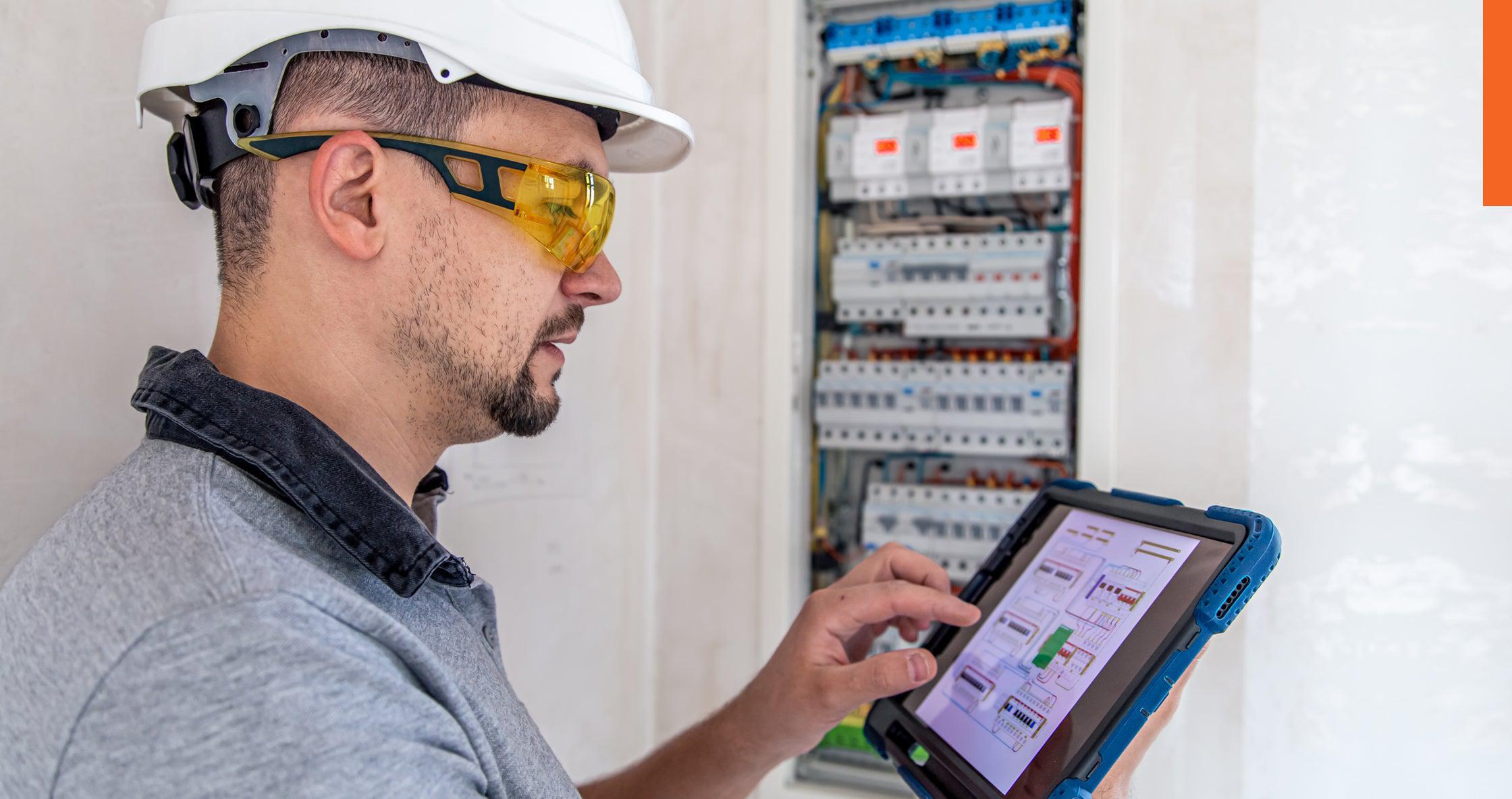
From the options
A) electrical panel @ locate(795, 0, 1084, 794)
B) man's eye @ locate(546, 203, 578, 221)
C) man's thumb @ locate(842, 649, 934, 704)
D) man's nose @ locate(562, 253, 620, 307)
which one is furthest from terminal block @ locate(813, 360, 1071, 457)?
man's eye @ locate(546, 203, 578, 221)

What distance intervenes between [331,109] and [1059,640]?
0.88 m

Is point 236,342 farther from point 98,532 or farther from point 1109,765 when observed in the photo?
point 1109,765

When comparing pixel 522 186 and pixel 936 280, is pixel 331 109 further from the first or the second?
pixel 936 280

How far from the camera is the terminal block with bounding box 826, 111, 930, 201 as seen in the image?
1.79 m

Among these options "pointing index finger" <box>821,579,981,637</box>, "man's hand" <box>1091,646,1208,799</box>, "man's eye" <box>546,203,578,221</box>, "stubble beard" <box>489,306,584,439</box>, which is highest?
"man's eye" <box>546,203,578,221</box>

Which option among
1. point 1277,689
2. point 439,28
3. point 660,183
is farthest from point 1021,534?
point 660,183

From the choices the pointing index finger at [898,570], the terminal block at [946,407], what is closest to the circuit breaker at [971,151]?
the terminal block at [946,407]

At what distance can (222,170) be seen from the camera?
0.80 metres

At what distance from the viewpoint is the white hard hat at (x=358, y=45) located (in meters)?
0.74

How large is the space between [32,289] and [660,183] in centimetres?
120

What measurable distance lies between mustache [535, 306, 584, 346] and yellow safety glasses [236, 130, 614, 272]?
0.05m

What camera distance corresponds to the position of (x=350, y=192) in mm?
757

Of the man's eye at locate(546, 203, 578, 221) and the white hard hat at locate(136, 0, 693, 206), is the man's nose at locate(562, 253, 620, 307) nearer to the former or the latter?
the man's eye at locate(546, 203, 578, 221)

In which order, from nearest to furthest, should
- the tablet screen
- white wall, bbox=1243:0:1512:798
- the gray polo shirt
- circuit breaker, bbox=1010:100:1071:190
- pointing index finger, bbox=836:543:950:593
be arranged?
the gray polo shirt, the tablet screen, pointing index finger, bbox=836:543:950:593, white wall, bbox=1243:0:1512:798, circuit breaker, bbox=1010:100:1071:190
